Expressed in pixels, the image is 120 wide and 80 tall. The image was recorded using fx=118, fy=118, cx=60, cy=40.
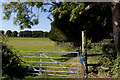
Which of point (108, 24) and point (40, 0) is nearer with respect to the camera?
point (40, 0)

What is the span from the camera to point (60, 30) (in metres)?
8.39

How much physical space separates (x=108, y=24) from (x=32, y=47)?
5.66 meters

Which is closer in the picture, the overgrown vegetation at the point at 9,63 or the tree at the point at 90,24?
the overgrown vegetation at the point at 9,63

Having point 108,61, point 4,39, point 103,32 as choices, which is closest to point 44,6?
point 4,39

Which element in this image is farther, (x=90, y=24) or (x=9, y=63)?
(x=90, y=24)

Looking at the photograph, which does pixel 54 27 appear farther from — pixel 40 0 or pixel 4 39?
pixel 4 39

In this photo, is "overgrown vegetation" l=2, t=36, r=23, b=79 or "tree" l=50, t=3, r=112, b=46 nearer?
"overgrown vegetation" l=2, t=36, r=23, b=79

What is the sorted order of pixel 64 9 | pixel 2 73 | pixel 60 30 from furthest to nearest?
pixel 60 30
pixel 64 9
pixel 2 73

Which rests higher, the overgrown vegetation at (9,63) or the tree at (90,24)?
the tree at (90,24)

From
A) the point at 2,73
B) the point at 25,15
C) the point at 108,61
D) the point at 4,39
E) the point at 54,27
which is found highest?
the point at 25,15

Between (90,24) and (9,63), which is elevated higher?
(90,24)

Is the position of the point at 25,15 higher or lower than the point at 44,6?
lower

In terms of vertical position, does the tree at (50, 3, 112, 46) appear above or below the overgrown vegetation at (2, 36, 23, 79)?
above

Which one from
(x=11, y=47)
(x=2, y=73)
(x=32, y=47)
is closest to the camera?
(x=2, y=73)
